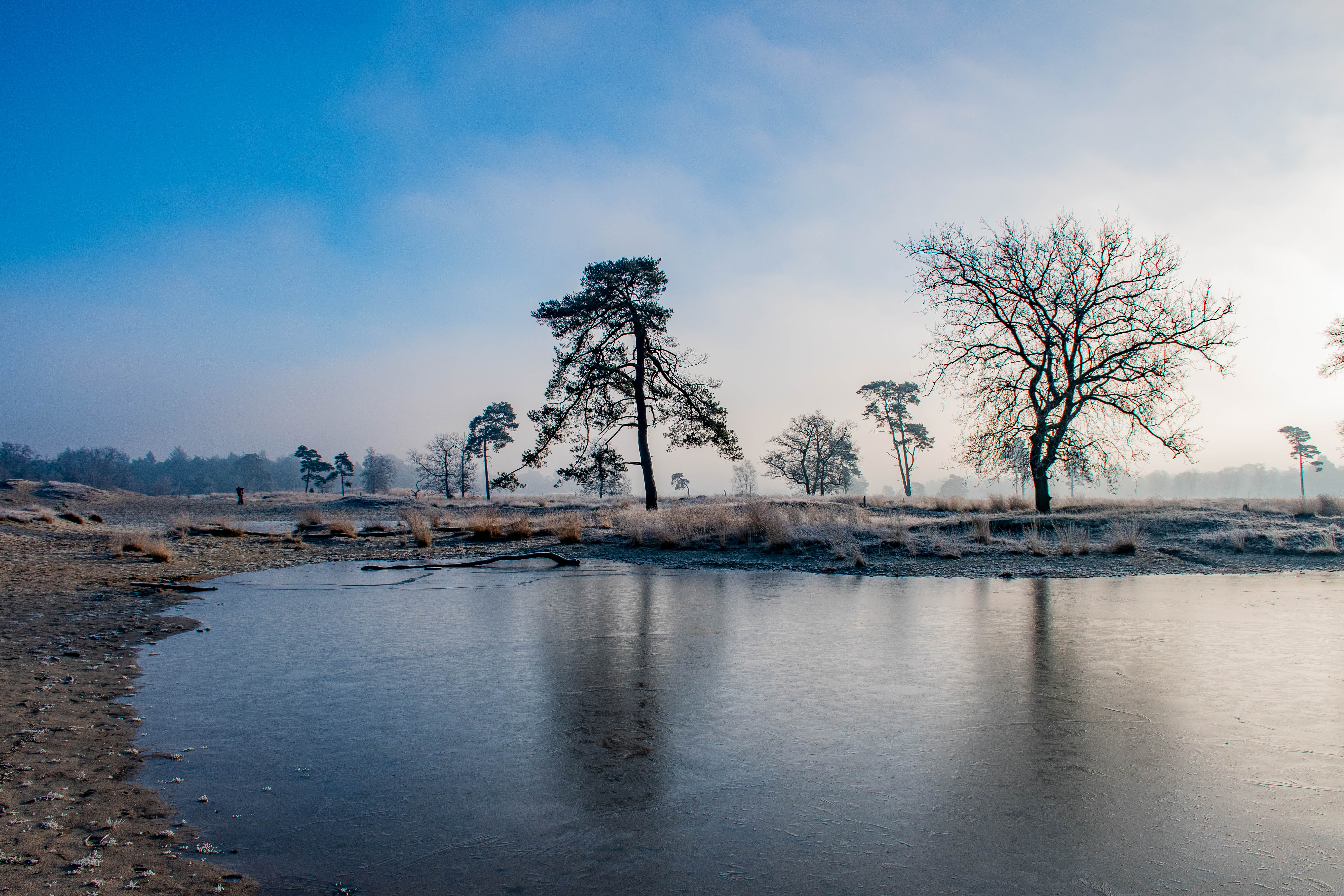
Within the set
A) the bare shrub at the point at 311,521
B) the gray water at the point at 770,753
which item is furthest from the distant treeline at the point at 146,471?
the gray water at the point at 770,753

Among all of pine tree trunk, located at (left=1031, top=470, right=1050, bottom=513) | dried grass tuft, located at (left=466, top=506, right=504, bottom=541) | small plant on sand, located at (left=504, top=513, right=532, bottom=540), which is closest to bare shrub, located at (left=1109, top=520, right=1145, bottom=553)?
pine tree trunk, located at (left=1031, top=470, right=1050, bottom=513)

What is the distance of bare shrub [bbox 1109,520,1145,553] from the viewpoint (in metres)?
11.2

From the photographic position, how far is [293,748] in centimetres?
327

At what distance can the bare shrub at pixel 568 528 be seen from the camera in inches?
615

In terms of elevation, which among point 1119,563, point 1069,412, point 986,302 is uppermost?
point 986,302

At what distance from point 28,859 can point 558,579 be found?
7915 millimetres

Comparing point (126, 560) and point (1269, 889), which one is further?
point (126, 560)

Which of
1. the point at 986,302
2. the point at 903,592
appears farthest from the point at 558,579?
the point at 986,302

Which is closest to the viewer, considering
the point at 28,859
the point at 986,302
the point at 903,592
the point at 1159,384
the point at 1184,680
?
the point at 28,859

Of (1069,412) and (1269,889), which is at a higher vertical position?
(1069,412)

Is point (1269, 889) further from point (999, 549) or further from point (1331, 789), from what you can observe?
point (999, 549)

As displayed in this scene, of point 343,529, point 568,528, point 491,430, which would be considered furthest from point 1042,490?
point 491,430

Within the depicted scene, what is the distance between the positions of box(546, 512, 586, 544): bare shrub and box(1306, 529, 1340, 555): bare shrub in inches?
456

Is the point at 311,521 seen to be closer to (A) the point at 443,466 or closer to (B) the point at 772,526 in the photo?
(B) the point at 772,526
